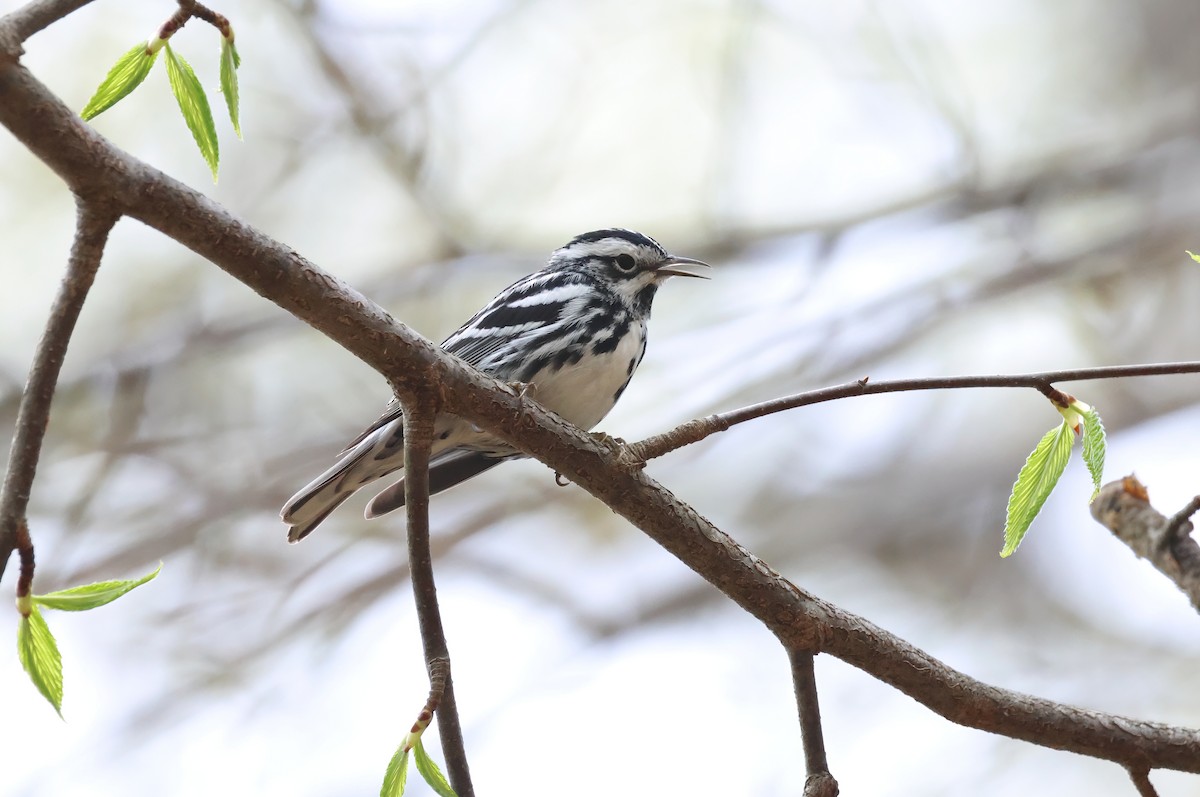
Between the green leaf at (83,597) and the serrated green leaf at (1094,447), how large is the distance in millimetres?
1101

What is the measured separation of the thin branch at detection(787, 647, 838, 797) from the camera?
159 cm

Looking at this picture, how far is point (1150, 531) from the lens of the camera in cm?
219

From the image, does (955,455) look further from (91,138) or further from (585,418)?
(91,138)

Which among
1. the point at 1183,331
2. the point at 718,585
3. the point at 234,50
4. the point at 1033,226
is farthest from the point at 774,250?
the point at 234,50

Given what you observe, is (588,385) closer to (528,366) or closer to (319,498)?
(528,366)

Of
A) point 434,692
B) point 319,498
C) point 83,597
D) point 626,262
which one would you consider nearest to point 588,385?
point 626,262

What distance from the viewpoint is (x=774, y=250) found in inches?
227

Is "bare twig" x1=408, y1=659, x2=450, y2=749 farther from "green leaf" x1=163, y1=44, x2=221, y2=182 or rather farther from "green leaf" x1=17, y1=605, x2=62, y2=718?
"green leaf" x1=163, y1=44, x2=221, y2=182

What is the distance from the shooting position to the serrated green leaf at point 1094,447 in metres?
1.44

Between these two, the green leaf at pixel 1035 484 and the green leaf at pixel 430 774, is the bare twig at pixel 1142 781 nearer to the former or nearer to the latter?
the green leaf at pixel 1035 484

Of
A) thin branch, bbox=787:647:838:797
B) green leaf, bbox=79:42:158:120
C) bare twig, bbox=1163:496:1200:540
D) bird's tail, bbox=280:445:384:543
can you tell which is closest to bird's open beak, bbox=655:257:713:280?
bird's tail, bbox=280:445:384:543

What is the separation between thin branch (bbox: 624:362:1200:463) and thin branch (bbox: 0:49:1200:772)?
3 centimetres

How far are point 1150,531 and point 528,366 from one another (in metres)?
1.39

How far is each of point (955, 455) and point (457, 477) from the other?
4048mm
